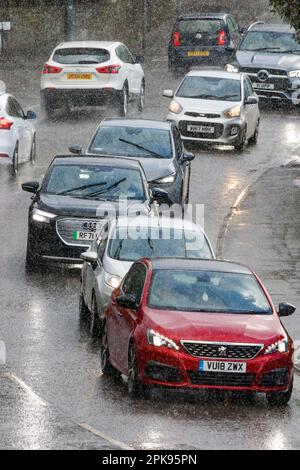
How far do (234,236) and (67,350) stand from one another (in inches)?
328

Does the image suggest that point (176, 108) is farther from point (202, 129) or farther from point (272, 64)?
point (272, 64)

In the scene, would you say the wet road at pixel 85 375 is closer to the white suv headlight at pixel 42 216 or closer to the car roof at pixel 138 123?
the white suv headlight at pixel 42 216

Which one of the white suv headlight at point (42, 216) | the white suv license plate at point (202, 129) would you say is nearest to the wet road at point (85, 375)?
the white suv headlight at point (42, 216)

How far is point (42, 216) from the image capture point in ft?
72.9

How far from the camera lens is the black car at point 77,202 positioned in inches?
870

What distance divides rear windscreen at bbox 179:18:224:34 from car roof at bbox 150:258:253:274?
3107cm

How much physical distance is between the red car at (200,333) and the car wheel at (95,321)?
2005 mm

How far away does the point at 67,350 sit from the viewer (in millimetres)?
17703

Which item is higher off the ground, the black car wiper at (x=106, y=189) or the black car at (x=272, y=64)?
the black car wiper at (x=106, y=189)

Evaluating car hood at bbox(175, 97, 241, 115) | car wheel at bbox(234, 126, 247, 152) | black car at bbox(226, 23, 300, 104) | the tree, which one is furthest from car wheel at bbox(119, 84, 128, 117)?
the tree

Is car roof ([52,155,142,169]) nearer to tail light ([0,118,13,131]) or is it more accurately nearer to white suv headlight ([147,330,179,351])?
tail light ([0,118,13,131])

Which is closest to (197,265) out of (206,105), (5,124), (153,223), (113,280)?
(113,280)

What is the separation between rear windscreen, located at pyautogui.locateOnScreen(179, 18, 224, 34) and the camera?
4700 centimetres

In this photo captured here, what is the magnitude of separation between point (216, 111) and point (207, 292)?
1951 cm
